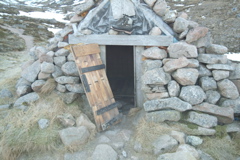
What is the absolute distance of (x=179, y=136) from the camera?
4500 millimetres

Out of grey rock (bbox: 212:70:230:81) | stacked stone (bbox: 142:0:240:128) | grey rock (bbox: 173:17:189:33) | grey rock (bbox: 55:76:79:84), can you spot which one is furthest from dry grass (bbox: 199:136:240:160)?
grey rock (bbox: 55:76:79:84)

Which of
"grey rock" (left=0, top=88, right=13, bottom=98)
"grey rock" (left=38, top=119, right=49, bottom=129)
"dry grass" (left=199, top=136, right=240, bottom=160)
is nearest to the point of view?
"dry grass" (left=199, top=136, right=240, bottom=160)

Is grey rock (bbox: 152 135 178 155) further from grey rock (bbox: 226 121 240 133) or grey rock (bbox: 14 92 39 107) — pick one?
grey rock (bbox: 14 92 39 107)

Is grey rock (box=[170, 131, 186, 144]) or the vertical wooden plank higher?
the vertical wooden plank

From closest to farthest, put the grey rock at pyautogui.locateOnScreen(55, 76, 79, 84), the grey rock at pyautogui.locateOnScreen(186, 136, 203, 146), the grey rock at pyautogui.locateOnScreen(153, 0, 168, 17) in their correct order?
Result: the grey rock at pyautogui.locateOnScreen(186, 136, 203, 146), the grey rock at pyautogui.locateOnScreen(153, 0, 168, 17), the grey rock at pyautogui.locateOnScreen(55, 76, 79, 84)

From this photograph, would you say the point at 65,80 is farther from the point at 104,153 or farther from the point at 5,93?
the point at 104,153

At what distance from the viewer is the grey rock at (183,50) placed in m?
5.05

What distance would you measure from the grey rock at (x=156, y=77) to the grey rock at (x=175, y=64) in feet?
0.50

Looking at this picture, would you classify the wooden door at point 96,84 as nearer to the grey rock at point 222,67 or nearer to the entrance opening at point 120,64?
the grey rock at point 222,67

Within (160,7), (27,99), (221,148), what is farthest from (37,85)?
(221,148)

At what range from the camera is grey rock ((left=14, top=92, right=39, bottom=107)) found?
5.80 meters

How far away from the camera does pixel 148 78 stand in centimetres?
508

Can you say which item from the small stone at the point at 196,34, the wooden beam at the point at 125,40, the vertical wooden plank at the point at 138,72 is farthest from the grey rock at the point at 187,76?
the vertical wooden plank at the point at 138,72

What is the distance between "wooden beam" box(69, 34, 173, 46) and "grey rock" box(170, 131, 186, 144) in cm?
224
